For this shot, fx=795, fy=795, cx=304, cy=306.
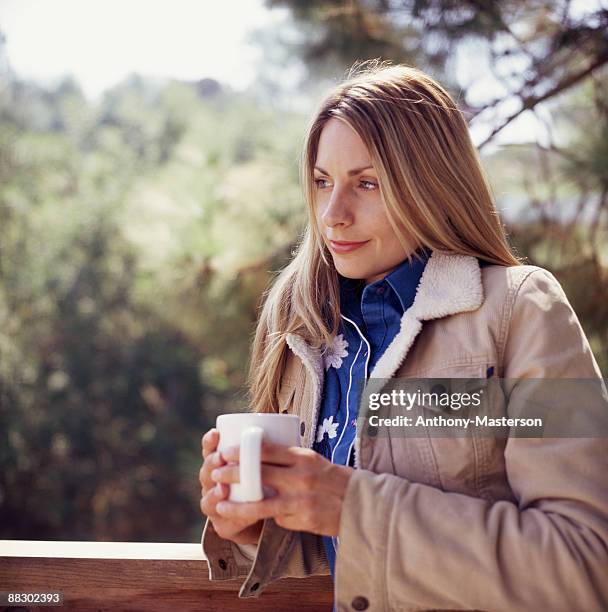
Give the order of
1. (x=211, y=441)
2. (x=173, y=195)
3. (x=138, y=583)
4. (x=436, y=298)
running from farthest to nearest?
(x=173, y=195) → (x=138, y=583) → (x=436, y=298) → (x=211, y=441)

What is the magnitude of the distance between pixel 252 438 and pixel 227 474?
0.07 meters

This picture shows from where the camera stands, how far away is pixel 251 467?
943mm

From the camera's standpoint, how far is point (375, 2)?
113 inches

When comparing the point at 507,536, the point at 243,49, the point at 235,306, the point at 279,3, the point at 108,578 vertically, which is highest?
the point at 243,49

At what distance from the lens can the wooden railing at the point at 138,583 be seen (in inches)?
50.7

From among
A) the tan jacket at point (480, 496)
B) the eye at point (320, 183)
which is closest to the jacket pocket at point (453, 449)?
the tan jacket at point (480, 496)

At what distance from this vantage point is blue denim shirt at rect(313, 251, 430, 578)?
1.24m

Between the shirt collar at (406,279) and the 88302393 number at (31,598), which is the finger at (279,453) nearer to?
the shirt collar at (406,279)

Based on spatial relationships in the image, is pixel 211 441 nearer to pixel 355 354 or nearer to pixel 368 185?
pixel 355 354

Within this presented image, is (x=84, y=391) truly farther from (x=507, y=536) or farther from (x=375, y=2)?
(x=507, y=536)

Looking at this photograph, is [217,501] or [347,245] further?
[347,245]

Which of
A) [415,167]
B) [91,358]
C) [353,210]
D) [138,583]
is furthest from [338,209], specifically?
[91,358]

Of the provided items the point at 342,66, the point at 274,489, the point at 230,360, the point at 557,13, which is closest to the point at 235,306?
the point at 230,360

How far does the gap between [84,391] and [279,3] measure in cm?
499
